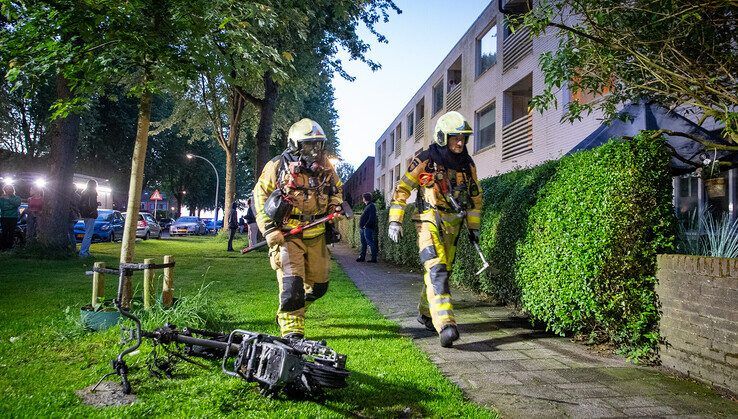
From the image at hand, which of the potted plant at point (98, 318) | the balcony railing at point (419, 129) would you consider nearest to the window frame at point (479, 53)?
the balcony railing at point (419, 129)

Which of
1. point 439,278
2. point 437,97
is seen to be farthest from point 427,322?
point 437,97

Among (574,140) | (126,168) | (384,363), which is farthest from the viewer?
(126,168)

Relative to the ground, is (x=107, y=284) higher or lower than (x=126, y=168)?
lower

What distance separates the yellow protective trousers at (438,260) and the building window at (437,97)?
741 inches

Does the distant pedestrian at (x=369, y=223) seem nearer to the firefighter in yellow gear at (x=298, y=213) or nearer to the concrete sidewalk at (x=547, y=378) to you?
the concrete sidewalk at (x=547, y=378)

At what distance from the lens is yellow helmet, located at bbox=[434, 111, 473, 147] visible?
4965mm

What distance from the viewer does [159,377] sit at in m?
3.36

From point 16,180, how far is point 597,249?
26.5 meters

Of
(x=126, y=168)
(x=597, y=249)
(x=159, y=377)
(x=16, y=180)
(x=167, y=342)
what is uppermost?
(x=126, y=168)

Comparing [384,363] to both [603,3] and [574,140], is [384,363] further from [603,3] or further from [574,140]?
[574,140]

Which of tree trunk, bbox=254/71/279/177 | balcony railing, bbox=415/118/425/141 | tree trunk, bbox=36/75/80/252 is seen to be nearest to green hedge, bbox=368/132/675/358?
tree trunk, bbox=36/75/80/252

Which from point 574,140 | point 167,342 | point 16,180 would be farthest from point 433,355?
point 16,180

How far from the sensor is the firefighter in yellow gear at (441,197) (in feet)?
15.9

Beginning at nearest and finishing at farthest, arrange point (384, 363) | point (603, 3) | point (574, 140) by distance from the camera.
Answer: point (384, 363) < point (603, 3) < point (574, 140)
